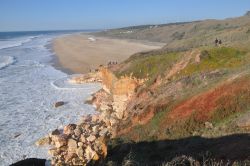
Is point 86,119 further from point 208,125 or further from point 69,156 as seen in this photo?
point 208,125

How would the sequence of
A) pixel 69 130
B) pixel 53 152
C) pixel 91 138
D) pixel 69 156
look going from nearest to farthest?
pixel 69 156 < pixel 91 138 < pixel 53 152 < pixel 69 130

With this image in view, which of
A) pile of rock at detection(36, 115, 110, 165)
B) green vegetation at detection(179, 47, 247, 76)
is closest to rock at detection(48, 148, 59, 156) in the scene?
pile of rock at detection(36, 115, 110, 165)

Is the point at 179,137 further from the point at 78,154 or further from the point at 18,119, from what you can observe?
the point at 18,119

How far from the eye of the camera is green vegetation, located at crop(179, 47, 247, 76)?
26.6 meters

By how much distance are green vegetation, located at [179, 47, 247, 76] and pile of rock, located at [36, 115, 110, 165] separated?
7409 mm

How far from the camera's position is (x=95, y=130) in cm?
2591

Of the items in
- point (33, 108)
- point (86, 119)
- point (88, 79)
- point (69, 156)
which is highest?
point (69, 156)

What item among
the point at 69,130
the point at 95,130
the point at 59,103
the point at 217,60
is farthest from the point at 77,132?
the point at 59,103

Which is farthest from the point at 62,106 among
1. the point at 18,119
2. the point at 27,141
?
the point at 27,141

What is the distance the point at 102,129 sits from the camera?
26.3 m

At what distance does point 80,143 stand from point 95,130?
4.18 metres

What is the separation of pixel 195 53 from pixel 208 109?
41.2 feet

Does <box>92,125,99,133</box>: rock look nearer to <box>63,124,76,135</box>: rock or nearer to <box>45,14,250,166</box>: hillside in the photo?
<box>45,14,250,166</box>: hillside

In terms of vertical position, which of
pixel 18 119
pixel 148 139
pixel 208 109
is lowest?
pixel 18 119
